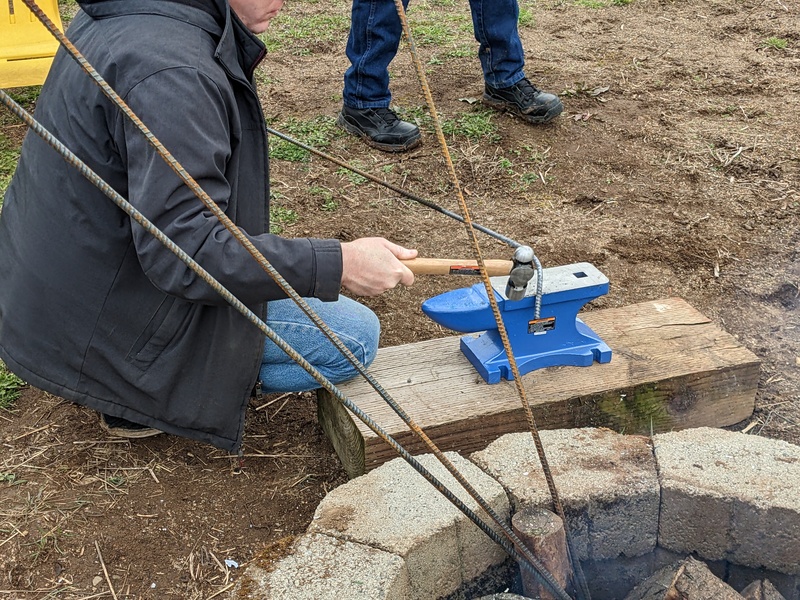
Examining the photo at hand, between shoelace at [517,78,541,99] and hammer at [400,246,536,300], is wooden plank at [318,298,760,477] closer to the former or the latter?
hammer at [400,246,536,300]

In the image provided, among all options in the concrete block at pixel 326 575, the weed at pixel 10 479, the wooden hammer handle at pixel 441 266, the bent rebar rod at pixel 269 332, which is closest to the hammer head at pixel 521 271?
the wooden hammer handle at pixel 441 266

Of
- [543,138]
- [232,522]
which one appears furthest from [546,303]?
[543,138]

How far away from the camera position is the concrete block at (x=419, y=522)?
6.16ft

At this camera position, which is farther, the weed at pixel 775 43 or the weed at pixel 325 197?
the weed at pixel 775 43

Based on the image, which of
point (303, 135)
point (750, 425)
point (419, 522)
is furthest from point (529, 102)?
point (419, 522)

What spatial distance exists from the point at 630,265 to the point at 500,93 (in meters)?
1.71

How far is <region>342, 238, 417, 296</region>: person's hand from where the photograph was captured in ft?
6.73

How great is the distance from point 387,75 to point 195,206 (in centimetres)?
298

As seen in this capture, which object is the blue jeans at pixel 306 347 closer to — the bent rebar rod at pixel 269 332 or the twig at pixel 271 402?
the twig at pixel 271 402

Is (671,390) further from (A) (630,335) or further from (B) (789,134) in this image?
(B) (789,134)

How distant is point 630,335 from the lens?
2.83 m

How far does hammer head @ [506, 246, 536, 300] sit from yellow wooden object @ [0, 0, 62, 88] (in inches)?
134

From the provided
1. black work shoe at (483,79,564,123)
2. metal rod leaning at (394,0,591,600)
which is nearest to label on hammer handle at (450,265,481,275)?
metal rod leaning at (394,0,591,600)

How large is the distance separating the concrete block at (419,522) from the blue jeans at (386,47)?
3.01 m
